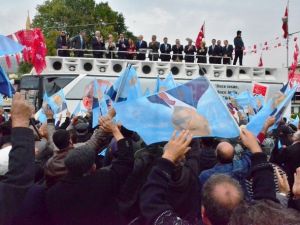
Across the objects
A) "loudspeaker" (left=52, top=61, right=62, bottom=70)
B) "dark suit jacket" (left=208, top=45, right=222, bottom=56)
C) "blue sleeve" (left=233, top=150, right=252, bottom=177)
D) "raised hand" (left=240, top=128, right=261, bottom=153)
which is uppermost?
"dark suit jacket" (left=208, top=45, right=222, bottom=56)

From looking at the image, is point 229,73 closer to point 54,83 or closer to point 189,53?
point 189,53

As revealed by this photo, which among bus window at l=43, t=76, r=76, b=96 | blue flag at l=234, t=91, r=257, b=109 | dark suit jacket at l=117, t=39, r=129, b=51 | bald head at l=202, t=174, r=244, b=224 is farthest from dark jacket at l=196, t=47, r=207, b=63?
bald head at l=202, t=174, r=244, b=224

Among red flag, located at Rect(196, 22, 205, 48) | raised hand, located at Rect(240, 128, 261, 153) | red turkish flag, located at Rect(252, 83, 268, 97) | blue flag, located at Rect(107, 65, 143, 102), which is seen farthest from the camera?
red flag, located at Rect(196, 22, 205, 48)

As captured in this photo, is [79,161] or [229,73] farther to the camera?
[229,73]

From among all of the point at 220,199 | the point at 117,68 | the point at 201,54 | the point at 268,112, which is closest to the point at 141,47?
the point at 117,68

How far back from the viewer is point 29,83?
17672mm

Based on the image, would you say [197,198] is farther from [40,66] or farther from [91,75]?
[91,75]

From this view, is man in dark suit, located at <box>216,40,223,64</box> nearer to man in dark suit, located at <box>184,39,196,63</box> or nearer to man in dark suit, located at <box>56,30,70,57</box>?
man in dark suit, located at <box>184,39,196,63</box>

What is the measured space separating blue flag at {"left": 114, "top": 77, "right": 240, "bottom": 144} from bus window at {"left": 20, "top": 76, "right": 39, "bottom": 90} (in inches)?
558

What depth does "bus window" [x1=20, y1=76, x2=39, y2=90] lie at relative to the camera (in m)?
17.5

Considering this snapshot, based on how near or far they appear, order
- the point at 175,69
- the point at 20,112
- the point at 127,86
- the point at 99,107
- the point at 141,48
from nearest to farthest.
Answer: the point at 20,112 < the point at 127,86 < the point at 99,107 < the point at 141,48 < the point at 175,69

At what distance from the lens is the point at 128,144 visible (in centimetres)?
328

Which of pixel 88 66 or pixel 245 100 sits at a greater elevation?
pixel 88 66

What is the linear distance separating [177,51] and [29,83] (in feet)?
20.2
